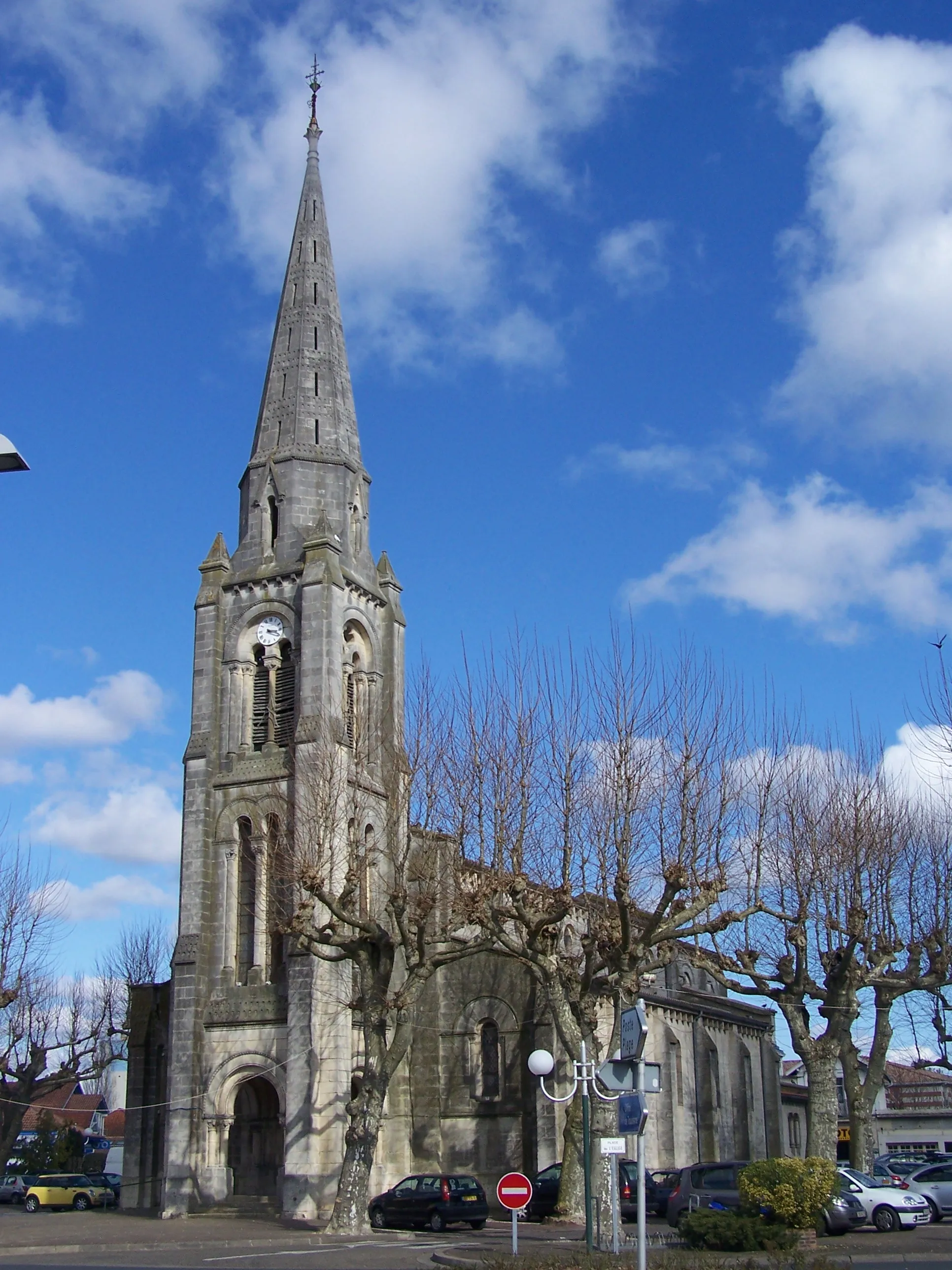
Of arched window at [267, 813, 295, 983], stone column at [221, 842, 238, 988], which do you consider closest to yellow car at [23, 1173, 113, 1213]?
stone column at [221, 842, 238, 988]

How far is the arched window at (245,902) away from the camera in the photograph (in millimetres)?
39625

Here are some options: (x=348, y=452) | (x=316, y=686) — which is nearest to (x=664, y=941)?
(x=316, y=686)

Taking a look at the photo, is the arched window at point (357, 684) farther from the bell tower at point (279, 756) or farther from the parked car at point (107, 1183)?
the parked car at point (107, 1183)

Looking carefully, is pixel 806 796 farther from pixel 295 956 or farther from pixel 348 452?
pixel 348 452

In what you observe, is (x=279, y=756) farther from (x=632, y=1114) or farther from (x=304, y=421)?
(x=632, y=1114)

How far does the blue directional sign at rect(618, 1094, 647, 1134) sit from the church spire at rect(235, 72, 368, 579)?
30144 mm

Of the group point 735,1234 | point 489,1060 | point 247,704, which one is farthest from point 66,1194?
point 735,1234

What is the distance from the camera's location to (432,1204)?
31.3 meters

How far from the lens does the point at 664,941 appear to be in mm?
31547

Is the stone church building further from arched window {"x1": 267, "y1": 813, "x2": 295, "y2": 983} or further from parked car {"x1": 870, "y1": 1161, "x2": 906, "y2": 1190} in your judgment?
parked car {"x1": 870, "y1": 1161, "x2": 906, "y2": 1190}

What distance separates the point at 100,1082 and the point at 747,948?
83208mm

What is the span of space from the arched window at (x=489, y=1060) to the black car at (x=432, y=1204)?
7658 millimetres

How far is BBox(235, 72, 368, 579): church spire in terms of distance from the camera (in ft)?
147

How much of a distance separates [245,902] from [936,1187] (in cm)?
2150
